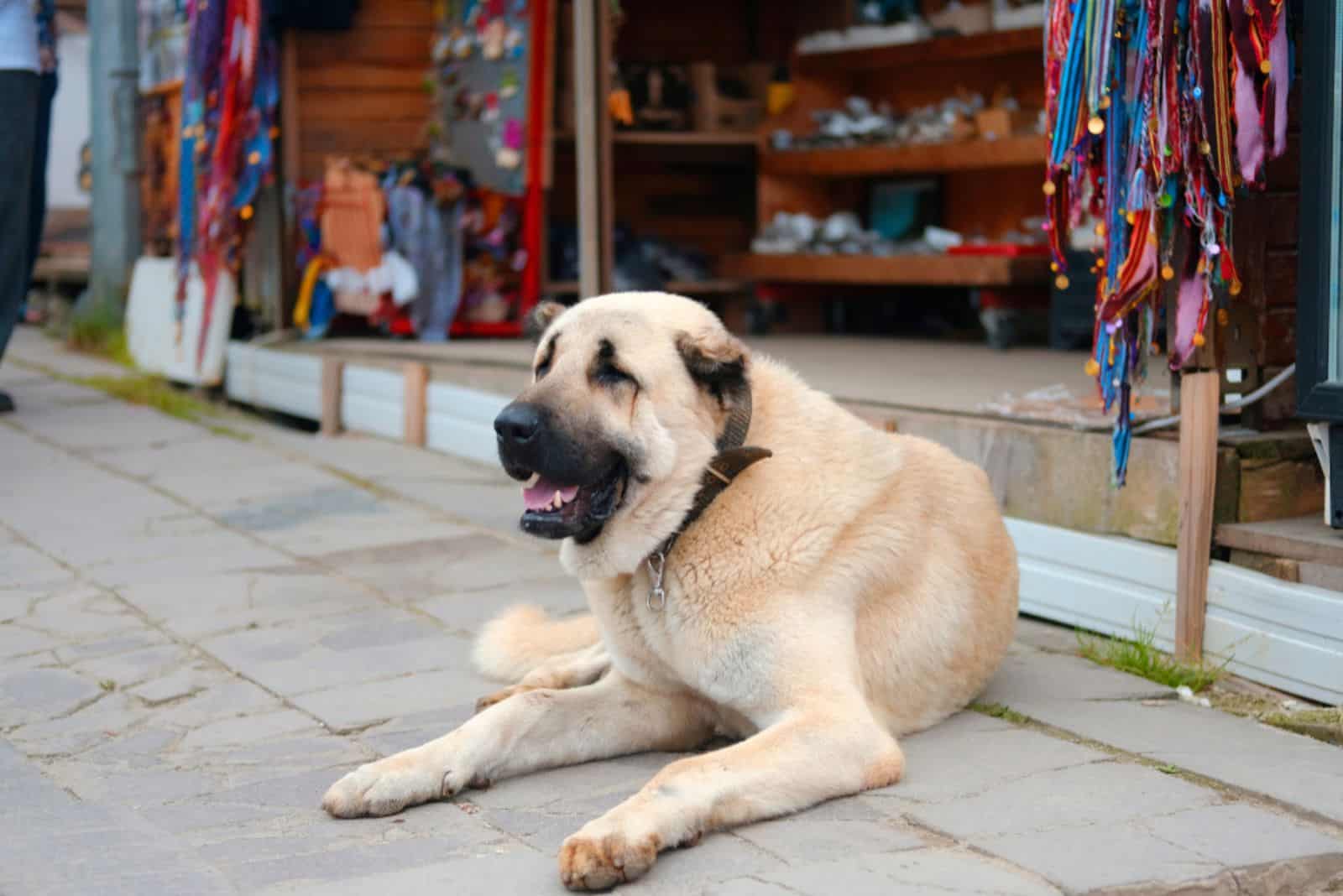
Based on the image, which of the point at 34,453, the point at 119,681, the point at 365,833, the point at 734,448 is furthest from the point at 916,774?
the point at 34,453

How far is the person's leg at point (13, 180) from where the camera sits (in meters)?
7.37

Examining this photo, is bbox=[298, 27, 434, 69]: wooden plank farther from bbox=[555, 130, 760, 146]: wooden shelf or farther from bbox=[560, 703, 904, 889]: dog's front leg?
bbox=[560, 703, 904, 889]: dog's front leg

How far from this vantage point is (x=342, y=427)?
7.81 metres

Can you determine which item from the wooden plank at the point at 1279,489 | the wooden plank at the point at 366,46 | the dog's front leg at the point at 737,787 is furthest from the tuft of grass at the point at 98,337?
the dog's front leg at the point at 737,787

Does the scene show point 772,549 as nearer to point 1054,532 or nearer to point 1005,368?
point 1054,532

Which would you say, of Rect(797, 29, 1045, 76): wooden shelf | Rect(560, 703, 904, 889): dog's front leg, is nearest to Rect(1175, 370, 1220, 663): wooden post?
Rect(560, 703, 904, 889): dog's front leg

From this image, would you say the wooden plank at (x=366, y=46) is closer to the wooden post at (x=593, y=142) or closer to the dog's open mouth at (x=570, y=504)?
the wooden post at (x=593, y=142)

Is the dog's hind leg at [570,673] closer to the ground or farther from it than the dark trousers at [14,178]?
closer to the ground

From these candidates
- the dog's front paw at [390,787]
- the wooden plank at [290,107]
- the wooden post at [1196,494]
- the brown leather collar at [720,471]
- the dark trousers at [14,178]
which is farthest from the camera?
the wooden plank at [290,107]

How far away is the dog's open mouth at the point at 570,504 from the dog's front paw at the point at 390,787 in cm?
48

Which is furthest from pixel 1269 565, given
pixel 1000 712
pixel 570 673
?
pixel 570 673

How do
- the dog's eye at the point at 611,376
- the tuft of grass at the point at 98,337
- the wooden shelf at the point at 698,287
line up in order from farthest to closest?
A: the tuft of grass at the point at 98,337, the wooden shelf at the point at 698,287, the dog's eye at the point at 611,376

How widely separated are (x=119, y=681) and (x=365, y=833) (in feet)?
4.27

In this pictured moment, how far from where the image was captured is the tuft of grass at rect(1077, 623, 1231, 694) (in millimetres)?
3834
